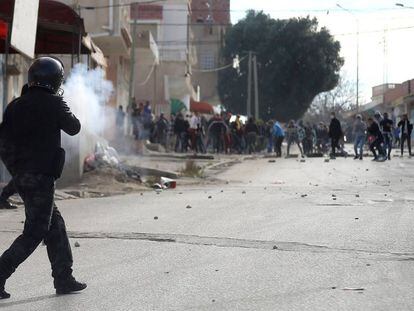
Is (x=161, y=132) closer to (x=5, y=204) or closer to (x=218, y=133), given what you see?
(x=218, y=133)

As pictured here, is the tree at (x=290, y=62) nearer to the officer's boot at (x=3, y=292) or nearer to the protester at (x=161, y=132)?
the protester at (x=161, y=132)

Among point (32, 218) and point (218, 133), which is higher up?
point (218, 133)

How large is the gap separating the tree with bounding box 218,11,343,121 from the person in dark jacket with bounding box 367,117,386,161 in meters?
32.8

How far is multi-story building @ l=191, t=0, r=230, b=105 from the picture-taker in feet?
228

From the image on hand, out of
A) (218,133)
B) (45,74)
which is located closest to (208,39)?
(218,133)

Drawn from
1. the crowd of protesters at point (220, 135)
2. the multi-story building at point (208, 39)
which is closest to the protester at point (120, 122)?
the crowd of protesters at point (220, 135)

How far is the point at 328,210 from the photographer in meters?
11.3

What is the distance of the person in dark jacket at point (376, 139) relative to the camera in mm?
25953

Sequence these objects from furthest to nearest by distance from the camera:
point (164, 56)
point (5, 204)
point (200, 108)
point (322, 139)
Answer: point (200, 108) → point (164, 56) → point (322, 139) → point (5, 204)

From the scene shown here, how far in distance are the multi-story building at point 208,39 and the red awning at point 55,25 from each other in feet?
167

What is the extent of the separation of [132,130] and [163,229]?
75.7ft

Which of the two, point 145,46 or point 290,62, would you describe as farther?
point 290,62

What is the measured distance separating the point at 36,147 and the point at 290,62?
54.6 metres

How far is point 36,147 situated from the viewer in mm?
5660
